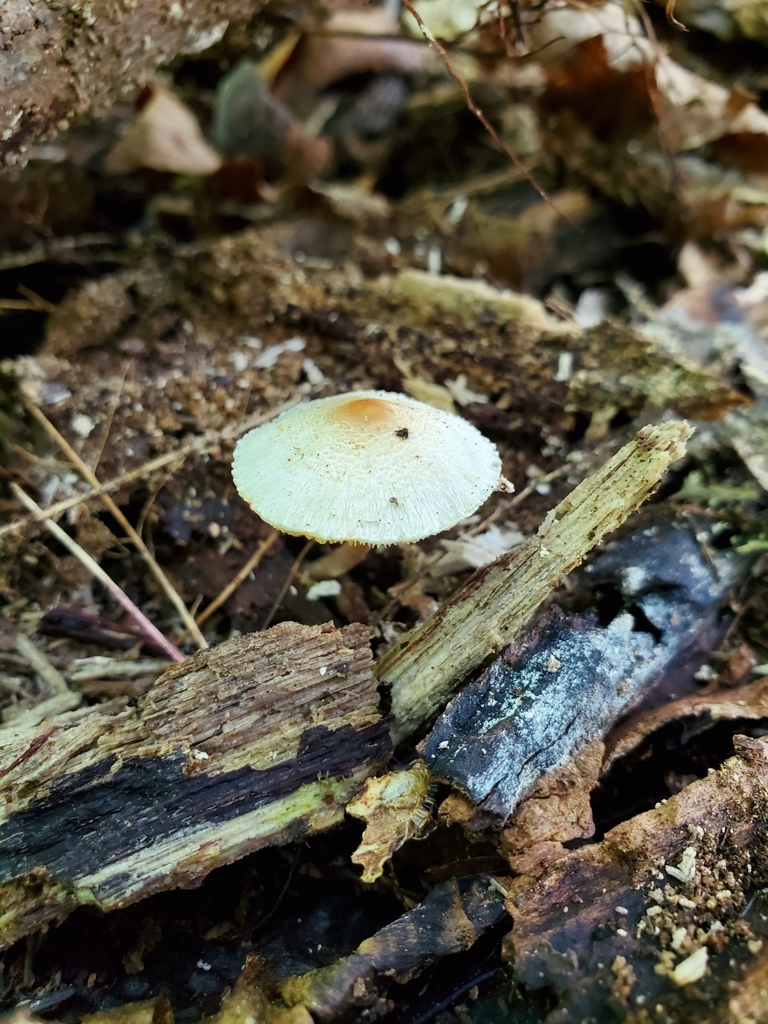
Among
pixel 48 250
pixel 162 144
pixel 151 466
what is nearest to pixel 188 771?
pixel 151 466

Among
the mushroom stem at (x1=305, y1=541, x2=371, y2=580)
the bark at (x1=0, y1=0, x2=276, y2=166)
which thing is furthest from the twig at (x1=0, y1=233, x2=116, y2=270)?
the mushroom stem at (x1=305, y1=541, x2=371, y2=580)

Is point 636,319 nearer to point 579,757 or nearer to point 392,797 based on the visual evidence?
point 579,757

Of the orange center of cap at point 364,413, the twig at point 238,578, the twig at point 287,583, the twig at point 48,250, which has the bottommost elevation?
the twig at point 287,583

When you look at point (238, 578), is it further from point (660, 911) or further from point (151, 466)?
point (660, 911)

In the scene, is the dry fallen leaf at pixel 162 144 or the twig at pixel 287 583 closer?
the twig at pixel 287 583

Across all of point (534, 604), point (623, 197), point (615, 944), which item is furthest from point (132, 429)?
point (623, 197)

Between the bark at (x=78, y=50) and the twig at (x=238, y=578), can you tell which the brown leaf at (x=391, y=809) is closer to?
the twig at (x=238, y=578)

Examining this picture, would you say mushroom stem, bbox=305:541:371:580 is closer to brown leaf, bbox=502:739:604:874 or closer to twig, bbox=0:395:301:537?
twig, bbox=0:395:301:537

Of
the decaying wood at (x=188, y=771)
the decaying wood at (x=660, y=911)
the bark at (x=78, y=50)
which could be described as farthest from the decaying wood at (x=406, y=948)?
the bark at (x=78, y=50)
